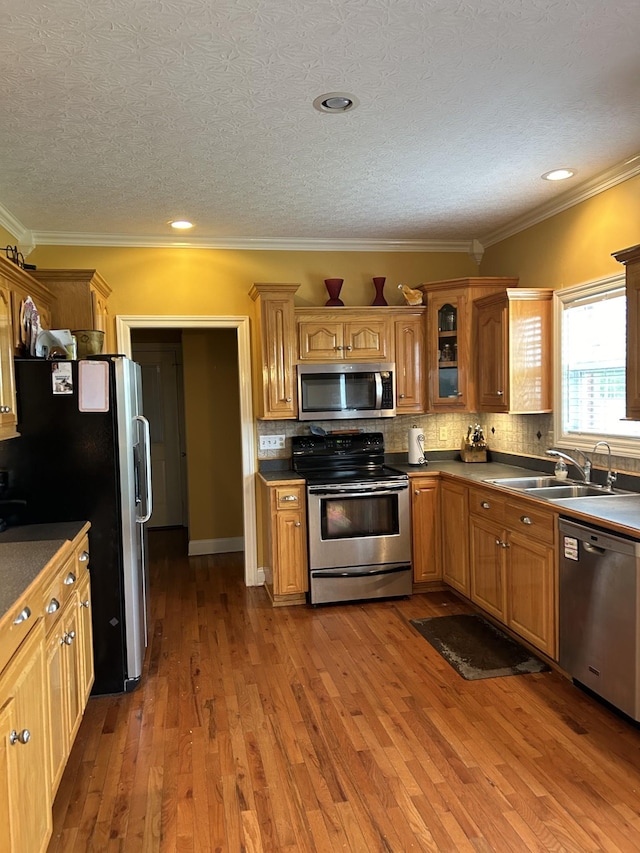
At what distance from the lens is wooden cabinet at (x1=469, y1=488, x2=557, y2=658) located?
10.3 ft

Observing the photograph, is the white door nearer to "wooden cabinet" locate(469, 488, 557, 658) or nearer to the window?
"wooden cabinet" locate(469, 488, 557, 658)

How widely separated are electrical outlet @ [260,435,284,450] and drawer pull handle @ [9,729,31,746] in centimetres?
316

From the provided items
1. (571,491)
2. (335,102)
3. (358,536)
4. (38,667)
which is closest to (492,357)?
(571,491)

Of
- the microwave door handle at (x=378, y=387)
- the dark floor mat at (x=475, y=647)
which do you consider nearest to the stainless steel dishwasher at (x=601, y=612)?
the dark floor mat at (x=475, y=647)

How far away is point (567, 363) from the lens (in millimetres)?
4008

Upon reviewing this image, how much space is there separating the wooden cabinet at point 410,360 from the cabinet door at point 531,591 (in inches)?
59.9

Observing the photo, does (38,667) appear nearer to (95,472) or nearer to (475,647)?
(95,472)

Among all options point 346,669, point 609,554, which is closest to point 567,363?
point 609,554

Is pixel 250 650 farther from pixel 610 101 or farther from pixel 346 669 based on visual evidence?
pixel 610 101

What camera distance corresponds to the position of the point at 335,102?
2.47 metres

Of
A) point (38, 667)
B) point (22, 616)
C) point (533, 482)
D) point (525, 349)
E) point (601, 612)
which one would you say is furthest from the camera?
point (525, 349)

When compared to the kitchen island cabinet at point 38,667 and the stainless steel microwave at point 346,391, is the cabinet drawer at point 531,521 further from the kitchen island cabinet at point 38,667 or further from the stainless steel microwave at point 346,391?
the kitchen island cabinet at point 38,667

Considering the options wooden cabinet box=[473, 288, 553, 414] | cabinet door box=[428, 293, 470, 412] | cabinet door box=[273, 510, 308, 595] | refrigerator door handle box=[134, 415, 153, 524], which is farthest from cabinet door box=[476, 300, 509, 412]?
refrigerator door handle box=[134, 415, 153, 524]

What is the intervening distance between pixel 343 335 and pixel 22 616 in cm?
324
